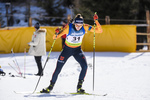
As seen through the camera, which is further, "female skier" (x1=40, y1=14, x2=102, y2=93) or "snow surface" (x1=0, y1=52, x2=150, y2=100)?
"female skier" (x1=40, y1=14, x2=102, y2=93)

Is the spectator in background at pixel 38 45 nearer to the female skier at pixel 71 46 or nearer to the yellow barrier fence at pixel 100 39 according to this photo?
the female skier at pixel 71 46

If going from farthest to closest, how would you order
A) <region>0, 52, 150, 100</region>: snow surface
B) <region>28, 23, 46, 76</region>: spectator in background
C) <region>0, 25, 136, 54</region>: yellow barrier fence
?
<region>0, 25, 136, 54</region>: yellow barrier fence
<region>28, 23, 46, 76</region>: spectator in background
<region>0, 52, 150, 100</region>: snow surface

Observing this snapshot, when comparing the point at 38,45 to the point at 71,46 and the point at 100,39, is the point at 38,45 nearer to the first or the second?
the point at 71,46

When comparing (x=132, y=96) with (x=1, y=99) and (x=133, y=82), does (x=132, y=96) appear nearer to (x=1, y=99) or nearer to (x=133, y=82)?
(x=133, y=82)

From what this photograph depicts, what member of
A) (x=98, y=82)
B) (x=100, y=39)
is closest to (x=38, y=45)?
(x=98, y=82)

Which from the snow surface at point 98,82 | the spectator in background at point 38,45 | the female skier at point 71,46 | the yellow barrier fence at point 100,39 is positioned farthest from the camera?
the yellow barrier fence at point 100,39

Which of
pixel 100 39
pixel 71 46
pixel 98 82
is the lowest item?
pixel 98 82

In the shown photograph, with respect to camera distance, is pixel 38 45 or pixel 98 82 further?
pixel 38 45

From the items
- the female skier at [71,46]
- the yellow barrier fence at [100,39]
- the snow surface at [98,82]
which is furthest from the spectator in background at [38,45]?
the yellow barrier fence at [100,39]

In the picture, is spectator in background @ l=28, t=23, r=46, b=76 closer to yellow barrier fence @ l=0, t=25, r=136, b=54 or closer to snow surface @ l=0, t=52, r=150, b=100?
snow surface @ l=0, t=52, r=150, b=100

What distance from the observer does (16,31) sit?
14.4m

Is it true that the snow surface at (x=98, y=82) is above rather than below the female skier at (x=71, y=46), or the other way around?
below

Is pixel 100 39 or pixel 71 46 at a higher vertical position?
pixel 71 46

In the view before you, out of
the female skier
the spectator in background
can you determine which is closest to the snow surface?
the female skier
